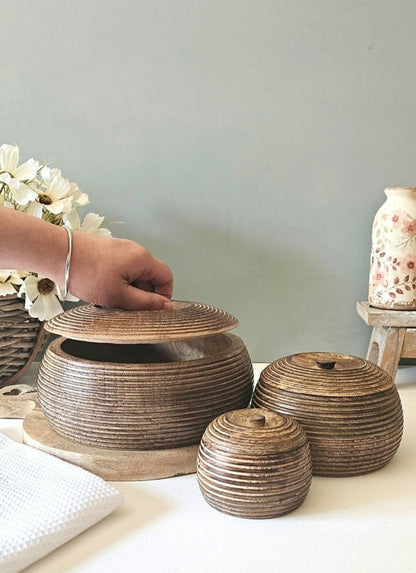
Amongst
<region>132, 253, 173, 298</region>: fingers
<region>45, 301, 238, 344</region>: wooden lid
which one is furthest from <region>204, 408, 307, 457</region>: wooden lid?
<region>132, 253, 173, 298</region>: fingers

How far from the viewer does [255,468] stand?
0.54 m

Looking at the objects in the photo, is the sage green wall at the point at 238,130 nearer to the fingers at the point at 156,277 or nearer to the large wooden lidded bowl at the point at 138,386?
the fingers at the point at 156,277

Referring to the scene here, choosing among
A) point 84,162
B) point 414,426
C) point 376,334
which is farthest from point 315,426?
point 84,162

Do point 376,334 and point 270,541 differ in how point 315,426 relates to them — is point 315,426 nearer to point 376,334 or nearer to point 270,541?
point 270,541

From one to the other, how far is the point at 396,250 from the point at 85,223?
502 millimetres

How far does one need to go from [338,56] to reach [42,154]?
0.56 metres

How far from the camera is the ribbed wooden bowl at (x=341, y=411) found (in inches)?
24.5

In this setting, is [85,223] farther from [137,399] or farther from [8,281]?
[137,399]

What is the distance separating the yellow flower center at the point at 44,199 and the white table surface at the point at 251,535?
49 centimetres

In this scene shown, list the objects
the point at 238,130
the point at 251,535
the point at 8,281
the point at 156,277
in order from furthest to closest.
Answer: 1. the point at 238,130
2. the point at 8,281
3. the point at 156,277
4. the point at 251,535

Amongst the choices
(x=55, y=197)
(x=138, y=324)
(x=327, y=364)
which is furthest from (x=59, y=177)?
(x=327, y=364)

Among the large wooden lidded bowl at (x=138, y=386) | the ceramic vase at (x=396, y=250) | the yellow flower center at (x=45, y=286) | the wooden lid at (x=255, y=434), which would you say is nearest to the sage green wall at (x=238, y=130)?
the ceramic vase at (x=396, y=250)

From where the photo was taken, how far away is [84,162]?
1118 mm

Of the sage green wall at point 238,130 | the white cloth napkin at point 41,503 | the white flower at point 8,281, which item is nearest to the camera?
the white cloth napkin at point 41,503
